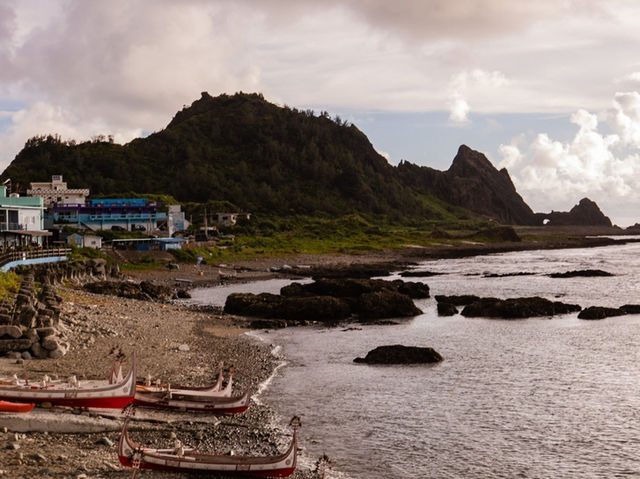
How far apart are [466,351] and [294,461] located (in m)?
26.5

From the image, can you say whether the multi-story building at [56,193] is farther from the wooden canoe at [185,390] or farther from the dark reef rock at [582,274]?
the wooden canoe at [185,390]

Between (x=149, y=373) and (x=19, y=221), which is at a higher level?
(x=19, y=221)

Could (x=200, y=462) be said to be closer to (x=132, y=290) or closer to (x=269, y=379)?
(x=269, y=379)

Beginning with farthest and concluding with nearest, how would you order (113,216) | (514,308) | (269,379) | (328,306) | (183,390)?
1. (113,216)
2. (514,308)
3. (328,306)
4. (269,379)
5. (183,390)

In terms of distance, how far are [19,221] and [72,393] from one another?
68389mm

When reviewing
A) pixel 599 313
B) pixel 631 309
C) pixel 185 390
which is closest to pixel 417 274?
pixel 631 309

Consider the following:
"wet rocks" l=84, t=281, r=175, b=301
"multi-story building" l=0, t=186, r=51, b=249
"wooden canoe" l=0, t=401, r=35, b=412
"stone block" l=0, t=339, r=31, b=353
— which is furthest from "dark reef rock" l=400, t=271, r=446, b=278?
"wooden canoe" l=0, t=401, r=35, b=412

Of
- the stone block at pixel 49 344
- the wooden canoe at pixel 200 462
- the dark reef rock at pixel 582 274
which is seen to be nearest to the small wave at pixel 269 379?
the stone block at pixel 49 344

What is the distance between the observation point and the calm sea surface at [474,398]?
81.6ft

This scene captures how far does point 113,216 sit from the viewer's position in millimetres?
136625

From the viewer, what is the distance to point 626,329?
54312 mm

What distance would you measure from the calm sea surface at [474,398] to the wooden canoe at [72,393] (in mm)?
6850

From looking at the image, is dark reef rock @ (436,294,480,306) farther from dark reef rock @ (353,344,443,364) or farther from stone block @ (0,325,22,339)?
stone block @ (0,325,22,339)

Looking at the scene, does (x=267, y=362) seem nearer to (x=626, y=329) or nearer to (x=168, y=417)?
(x=168, y=417)
